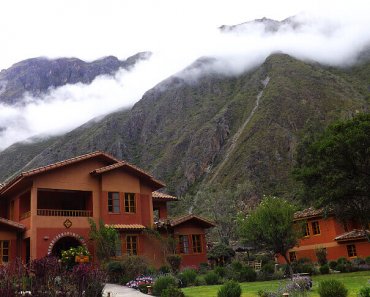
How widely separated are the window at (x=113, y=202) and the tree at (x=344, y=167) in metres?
12.9

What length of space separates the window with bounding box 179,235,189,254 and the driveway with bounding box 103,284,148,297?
12.0 metres

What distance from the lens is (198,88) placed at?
145 metres

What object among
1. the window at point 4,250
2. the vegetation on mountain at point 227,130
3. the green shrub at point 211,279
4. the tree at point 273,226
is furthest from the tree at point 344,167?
the vegetation on mountain at point 227,130

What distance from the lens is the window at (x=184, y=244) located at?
35.3 m

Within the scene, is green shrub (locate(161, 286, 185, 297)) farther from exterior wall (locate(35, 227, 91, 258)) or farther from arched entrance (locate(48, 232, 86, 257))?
exterior wall (locate(35, 227, 91, 258))

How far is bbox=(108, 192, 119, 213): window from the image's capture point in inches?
1273

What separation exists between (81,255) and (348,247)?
24.0 meters

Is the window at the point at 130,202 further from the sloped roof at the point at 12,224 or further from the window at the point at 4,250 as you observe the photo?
the window at the point at 4,250

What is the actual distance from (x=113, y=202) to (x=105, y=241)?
4102 millimetres

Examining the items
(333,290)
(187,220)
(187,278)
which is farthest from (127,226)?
(333,290)

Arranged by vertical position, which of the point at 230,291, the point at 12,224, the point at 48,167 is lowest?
the point at 230,291

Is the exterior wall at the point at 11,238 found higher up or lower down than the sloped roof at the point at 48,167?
lower down

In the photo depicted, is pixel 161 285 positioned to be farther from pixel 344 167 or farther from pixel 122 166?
pixel 122 166

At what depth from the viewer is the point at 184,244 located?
35.5m
